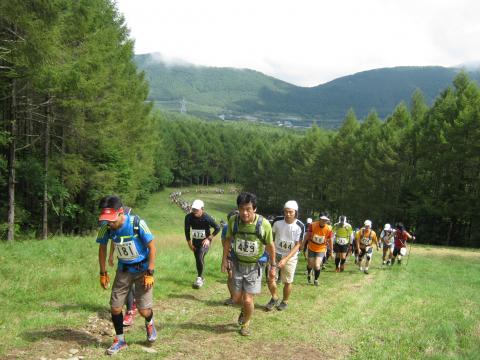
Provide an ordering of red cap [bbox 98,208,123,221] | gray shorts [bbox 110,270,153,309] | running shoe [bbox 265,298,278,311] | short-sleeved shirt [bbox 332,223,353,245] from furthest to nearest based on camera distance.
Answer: short-sleeved shirt [bbox 332,223,353,245] < running shoe [bbox 265,298,278,311] < gray shorts [bbox 110,270,153,309] < red cap [bbox 98,208,123,221]

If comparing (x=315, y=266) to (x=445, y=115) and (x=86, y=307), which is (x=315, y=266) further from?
(x=445, y=115)

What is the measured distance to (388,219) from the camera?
46188 mm

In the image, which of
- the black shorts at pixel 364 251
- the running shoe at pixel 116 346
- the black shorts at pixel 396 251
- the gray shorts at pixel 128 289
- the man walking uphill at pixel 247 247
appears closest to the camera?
the running shoe at pixel 116 346

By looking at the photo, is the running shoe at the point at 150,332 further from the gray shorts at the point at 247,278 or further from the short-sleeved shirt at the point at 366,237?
the short-sleeved shirt at the point at 366,237

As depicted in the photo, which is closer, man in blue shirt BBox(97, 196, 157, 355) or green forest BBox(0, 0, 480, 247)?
man in blue shirt BBox(97, 196, 157, 355)

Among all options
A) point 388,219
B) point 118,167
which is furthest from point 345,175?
point 118,167

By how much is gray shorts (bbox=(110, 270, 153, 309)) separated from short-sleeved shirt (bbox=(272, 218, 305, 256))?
3453mm

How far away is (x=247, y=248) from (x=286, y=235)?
87.8 inches

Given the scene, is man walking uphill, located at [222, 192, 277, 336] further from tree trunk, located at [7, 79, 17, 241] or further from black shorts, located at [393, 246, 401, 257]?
tree trunk, located at [7, 79, 17, 241]

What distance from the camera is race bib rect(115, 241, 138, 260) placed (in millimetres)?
5614

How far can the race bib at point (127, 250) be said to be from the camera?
221 inches

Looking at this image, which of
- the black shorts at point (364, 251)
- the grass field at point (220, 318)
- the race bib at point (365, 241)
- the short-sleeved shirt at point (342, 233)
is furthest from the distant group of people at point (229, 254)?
the race bib at point (365, 241)

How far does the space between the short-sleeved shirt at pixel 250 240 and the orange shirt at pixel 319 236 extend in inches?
191

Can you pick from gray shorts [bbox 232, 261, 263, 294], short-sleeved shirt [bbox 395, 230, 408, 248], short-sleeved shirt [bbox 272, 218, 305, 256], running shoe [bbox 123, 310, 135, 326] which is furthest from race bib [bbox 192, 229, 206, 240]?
short-sleeved shirt [bbox 395, 230, 408, 248]
